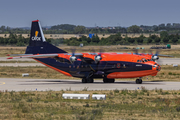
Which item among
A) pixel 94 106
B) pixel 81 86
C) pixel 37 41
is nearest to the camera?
pixel 94 106

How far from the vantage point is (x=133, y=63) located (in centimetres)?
3878

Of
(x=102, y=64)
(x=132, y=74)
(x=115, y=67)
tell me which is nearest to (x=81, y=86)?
(x=102, y=64)

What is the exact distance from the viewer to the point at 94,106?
2375cm

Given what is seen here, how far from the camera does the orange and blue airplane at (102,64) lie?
38.5m

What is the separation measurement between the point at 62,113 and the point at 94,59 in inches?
769

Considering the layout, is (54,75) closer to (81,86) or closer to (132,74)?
(81,86)

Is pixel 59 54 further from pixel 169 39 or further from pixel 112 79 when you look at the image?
pixel 169 39

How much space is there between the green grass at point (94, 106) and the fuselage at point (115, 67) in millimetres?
7781

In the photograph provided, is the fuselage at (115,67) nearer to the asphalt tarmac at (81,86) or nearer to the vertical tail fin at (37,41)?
the asphalt tarmac at (81,86)

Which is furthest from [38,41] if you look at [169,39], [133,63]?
[169,39]

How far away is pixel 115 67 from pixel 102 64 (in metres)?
1.90

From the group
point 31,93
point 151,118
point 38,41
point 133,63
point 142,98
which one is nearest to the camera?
point 151,118

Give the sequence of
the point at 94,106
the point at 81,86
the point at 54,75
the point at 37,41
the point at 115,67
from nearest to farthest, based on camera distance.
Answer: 1. the point at 94,106
2. the point at 81,86
3. the point at 115,67
4. the point at 37,41
5. the point at 54,75

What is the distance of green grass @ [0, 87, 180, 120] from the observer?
20.2 meters
